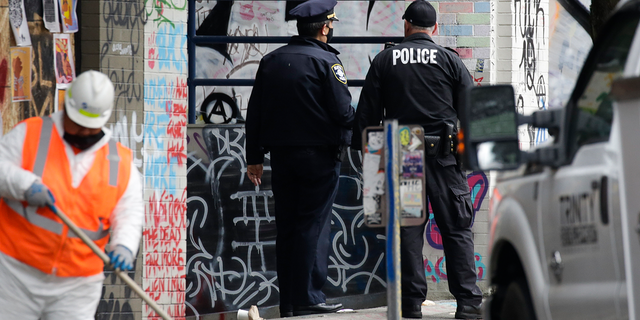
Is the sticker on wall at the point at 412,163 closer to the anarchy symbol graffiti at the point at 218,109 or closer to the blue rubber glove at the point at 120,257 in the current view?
the blue rubber glove at the point at 120,257

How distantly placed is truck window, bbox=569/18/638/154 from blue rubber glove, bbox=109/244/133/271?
2047mm

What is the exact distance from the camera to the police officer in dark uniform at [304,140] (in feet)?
20.7

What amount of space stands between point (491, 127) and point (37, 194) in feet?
6.55

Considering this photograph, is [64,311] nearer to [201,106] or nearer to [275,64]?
[275,64]

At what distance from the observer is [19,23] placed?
22.3ft

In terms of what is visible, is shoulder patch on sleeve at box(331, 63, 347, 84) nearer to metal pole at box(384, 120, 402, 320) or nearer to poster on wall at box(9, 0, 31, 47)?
metal pole at box(384, 120, 402, 320)

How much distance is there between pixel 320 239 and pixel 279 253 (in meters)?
0.32

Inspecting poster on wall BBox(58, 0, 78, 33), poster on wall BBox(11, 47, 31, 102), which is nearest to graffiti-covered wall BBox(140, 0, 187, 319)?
poster on wall BBox(58, 0, 78, 33)

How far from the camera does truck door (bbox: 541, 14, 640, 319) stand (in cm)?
263

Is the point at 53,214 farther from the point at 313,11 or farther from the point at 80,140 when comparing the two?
the point at 313,11

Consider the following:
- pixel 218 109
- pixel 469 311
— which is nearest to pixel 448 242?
pixel 469 311

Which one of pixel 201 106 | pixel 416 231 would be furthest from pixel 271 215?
pixel 201 106

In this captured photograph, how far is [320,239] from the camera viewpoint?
643 cm

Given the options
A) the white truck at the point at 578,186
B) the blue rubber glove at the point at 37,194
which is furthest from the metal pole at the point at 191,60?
the white truck at the point at 578,186
